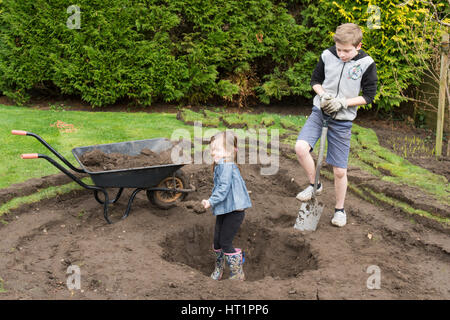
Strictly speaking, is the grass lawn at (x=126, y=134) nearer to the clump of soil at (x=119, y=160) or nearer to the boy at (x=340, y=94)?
the clump of soil at (x=119, y=160)

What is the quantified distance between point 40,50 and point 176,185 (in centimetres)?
531

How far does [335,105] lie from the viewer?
155 inches

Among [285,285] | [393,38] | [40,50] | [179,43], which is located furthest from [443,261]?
[40,50]

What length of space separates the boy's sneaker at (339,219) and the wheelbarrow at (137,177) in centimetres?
146

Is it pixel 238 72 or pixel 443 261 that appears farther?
pixel 238 72

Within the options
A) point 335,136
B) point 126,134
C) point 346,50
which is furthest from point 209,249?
point 126,134

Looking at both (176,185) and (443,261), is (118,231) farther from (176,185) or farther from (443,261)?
(443,261)

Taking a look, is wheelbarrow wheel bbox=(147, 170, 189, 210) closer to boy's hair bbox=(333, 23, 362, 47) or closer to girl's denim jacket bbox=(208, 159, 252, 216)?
girl's denim jacket bbox=(208, 159, 252, 216)

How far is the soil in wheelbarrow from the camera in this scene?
3.28 metres

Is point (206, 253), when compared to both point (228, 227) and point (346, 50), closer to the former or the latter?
point (228, 227)

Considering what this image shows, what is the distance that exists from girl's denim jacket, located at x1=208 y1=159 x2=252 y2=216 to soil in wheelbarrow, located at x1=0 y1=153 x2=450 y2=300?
1.89 feet

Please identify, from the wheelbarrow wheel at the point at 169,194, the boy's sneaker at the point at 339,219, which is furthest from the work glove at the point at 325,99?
the wheelbarrow wheel at the point at 169,194

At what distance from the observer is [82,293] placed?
320 cm

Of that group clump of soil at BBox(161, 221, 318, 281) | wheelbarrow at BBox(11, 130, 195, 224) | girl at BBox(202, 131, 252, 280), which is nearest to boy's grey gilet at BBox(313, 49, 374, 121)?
girl at BBox(202, 131, 252, 280)
